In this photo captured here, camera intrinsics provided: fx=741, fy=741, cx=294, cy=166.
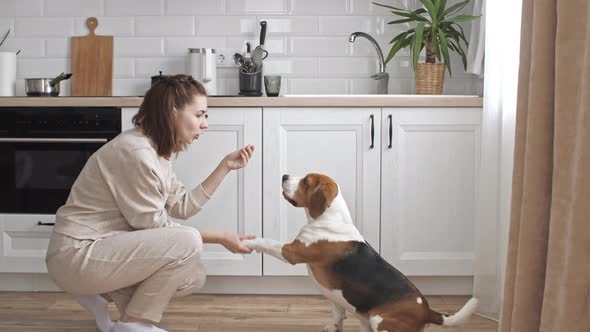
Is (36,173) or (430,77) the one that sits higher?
(430,77)

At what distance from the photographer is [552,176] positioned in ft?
5.48

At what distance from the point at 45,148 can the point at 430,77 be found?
1.87 meters

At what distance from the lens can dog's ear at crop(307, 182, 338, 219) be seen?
8.60ft

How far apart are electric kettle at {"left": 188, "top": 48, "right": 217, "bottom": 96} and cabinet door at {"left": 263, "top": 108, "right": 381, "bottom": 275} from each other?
0.62 m

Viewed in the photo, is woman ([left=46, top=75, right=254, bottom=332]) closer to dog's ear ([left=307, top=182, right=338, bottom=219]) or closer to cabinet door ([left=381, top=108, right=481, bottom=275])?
dog's ear ([left=307, top=182, right=338, bottom=219])

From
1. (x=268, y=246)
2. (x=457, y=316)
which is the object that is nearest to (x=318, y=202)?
(x=268, y=246)

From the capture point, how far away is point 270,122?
3330mm

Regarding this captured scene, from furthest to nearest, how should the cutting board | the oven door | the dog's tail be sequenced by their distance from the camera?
the cutting board, the oven door, the dog's tail

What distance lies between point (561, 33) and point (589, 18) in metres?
0.08

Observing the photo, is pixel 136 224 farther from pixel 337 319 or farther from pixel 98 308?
pixel 337 319

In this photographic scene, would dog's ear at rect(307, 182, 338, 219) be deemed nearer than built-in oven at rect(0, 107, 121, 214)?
Yes

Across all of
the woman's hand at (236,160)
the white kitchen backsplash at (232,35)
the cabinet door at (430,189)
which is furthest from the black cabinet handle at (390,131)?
the woman's hand at (236,160)

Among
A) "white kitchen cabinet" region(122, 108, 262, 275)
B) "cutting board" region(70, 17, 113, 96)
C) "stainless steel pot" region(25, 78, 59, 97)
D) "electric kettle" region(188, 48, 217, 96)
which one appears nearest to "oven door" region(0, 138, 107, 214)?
"white kitchen cabinet" region(122, 108, 262, 275)

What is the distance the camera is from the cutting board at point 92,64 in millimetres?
3941
